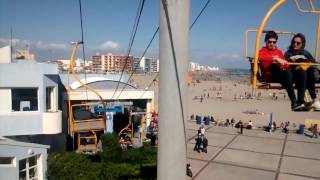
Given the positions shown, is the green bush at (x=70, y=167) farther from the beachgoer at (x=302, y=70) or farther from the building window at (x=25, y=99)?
the beachgoer at (x=302, y=70)

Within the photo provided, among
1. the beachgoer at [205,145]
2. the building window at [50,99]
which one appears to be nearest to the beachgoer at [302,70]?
the beachgoer at [205,145]

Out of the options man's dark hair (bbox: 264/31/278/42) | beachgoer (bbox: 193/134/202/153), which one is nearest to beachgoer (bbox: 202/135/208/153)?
beachgoer (bbox: 193/134/202/153)

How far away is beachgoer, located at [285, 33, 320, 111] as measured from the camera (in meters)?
5.77

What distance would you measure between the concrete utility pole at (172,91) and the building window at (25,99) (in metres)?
15.0

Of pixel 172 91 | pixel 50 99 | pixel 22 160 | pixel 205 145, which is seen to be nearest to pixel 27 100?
pixel 50 99

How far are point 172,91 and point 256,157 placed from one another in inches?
592

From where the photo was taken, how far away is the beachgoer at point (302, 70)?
5.77 metres

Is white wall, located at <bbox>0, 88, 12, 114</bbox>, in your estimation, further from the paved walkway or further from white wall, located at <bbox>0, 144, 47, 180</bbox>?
the paved walkway

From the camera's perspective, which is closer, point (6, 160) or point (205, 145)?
point (6, 160)

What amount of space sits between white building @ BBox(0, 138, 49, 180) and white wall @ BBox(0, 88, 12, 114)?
325 cm

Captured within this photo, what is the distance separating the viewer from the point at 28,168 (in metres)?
13.6

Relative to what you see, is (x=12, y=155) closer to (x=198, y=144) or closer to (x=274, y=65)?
(x=198, y=144)

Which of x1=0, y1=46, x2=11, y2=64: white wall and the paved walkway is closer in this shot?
the paved walkway

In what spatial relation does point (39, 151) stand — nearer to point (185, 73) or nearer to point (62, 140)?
point (62, 140)
